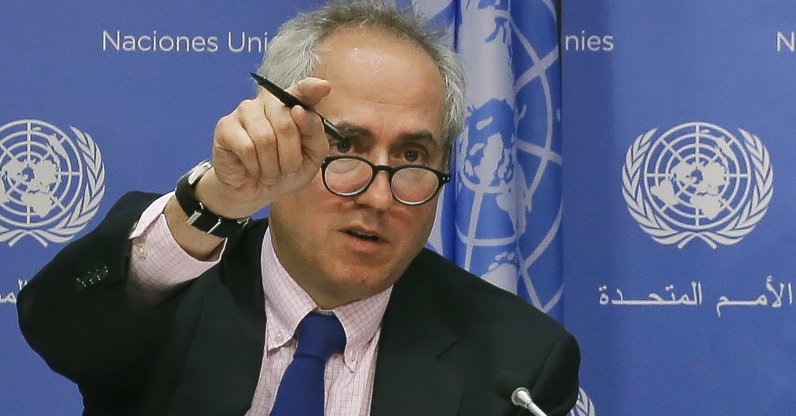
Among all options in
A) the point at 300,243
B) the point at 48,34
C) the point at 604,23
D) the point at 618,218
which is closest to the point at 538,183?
the point at 618,218

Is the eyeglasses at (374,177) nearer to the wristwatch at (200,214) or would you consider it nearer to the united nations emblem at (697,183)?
the wristwatch at (200,214)

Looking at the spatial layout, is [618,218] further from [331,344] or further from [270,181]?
[270,181]

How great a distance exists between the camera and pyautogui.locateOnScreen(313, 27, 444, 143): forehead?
2.07m

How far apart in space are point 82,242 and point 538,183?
142 centimetres

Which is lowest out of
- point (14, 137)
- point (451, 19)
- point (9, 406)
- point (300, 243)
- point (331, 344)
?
point (9, 406)

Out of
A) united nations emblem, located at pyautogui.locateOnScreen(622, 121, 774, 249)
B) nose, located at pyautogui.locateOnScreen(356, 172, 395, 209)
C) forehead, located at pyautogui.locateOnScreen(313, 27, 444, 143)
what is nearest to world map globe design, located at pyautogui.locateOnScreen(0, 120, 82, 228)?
forehead, located at pyautogui.locateOnScreen(313, 27, 444, 143)

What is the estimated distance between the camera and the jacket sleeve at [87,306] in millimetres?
1730

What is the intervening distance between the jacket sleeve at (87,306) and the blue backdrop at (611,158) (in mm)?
1360

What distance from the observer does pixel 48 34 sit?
314 cm

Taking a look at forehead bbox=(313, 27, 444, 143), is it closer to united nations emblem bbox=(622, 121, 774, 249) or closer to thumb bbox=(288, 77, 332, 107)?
thumb bbox=(288, 77, 332, 107)

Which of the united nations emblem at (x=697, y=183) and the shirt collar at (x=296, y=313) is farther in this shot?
the united nations emblem at (x=697, y=183)

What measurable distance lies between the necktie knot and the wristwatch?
41cm

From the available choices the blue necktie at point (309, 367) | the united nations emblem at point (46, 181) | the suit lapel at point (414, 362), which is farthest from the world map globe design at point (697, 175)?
the united nations emblem at point (46, 181)

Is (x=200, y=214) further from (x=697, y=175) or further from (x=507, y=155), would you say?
(x=697, y=175)
